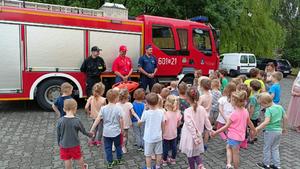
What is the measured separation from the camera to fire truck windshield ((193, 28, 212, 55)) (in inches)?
382

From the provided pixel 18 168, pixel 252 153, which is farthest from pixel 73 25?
pixel 252 153

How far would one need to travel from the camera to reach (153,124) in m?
3.98

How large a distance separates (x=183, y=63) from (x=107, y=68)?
2702mm

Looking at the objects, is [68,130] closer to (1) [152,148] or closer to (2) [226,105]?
(1) [152,148]

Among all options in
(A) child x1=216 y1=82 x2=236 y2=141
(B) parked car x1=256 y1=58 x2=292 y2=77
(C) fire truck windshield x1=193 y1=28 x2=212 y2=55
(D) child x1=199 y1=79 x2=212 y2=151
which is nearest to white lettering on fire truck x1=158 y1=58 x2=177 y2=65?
(C) fire truck windshield x1=193 y1=28 x2=212 y2=55

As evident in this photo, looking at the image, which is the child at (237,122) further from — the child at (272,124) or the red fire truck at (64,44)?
the red fire truck at (64,44)

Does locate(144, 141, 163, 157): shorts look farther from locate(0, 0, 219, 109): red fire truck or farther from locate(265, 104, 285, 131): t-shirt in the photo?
locate(0, 0, 219, 109): red fire truck

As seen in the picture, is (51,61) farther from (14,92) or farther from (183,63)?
(183,63)

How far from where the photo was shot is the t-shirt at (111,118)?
164 inches

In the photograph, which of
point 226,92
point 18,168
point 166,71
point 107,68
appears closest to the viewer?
point 18,168

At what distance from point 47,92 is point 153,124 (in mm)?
4567

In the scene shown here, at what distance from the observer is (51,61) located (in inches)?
289

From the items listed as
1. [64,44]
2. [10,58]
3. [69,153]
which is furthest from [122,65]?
[69,153]

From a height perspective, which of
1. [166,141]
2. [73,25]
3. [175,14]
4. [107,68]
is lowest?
[166,141]
